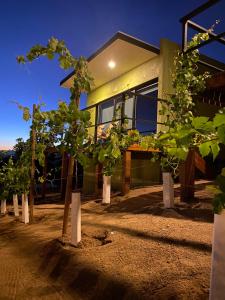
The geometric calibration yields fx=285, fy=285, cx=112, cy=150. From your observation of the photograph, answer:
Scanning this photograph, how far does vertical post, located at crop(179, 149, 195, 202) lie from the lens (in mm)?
5816

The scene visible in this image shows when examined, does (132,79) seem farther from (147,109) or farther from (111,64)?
(147,109)

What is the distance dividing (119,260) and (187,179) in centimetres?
297

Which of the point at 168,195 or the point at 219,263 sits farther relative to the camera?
the point at 168,195

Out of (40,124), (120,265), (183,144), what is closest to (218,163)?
(40,124)

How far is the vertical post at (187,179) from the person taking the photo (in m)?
5.82

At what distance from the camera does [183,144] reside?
1415 millimetres

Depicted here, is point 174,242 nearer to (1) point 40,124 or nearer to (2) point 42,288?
(2) point 42,288

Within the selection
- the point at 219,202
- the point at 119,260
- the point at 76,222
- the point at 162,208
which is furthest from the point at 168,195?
the point at 219,202

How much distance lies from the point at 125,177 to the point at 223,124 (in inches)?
275

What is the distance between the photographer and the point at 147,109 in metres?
12.2

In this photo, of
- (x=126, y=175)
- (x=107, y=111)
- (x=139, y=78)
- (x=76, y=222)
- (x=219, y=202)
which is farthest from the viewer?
(x=107, y=111)

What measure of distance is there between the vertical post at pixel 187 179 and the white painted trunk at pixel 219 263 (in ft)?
12.6

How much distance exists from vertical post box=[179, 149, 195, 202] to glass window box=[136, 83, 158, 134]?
5544 mm

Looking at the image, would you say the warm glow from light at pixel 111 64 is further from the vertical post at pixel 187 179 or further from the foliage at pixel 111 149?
the vertical post at pixel 187 179
